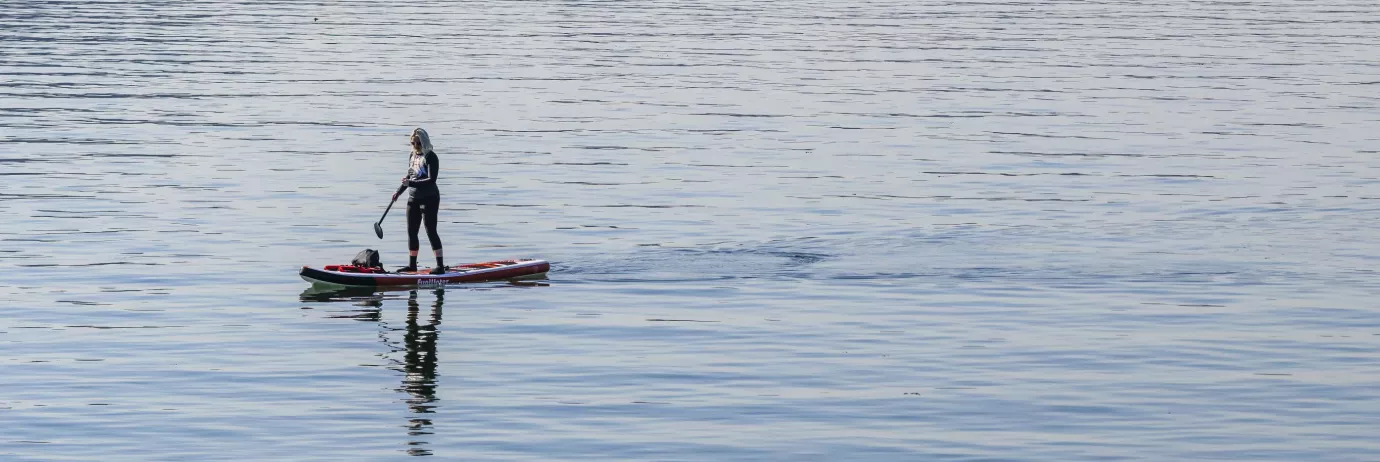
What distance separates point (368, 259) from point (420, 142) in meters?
2.33

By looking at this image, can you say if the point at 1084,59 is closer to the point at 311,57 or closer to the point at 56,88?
the point at 311,57

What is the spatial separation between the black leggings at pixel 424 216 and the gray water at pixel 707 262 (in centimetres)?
92

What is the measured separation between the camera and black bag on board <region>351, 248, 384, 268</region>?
33.1 meters

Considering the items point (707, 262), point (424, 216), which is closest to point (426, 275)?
point (424, 216)

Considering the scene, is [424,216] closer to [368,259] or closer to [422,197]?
[422,197]

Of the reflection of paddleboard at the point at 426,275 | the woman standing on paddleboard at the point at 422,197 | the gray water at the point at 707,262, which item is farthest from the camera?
the reflection of paddleboard at the point at 426,275

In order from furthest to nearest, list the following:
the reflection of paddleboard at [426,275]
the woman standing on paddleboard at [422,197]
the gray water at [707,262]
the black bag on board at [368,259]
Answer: the black bag on board at [368,259] < the reflection of paddleboard at [426,275] < the woman standing on paddleboard at [422,197] < the gray water at [707,262]

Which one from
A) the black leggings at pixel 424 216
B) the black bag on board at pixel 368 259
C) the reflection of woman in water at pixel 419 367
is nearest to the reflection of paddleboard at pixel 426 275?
Result: the black bag on board at pixel 368 259

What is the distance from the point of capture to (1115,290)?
32938mm

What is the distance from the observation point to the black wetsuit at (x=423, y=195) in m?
32.8

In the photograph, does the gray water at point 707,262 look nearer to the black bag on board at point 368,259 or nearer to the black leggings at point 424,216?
the black bag on board at point 368,259

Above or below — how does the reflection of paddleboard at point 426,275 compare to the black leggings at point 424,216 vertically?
below

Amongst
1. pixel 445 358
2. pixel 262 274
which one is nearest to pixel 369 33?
pixel 262 274

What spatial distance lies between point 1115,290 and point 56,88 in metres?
46.3
